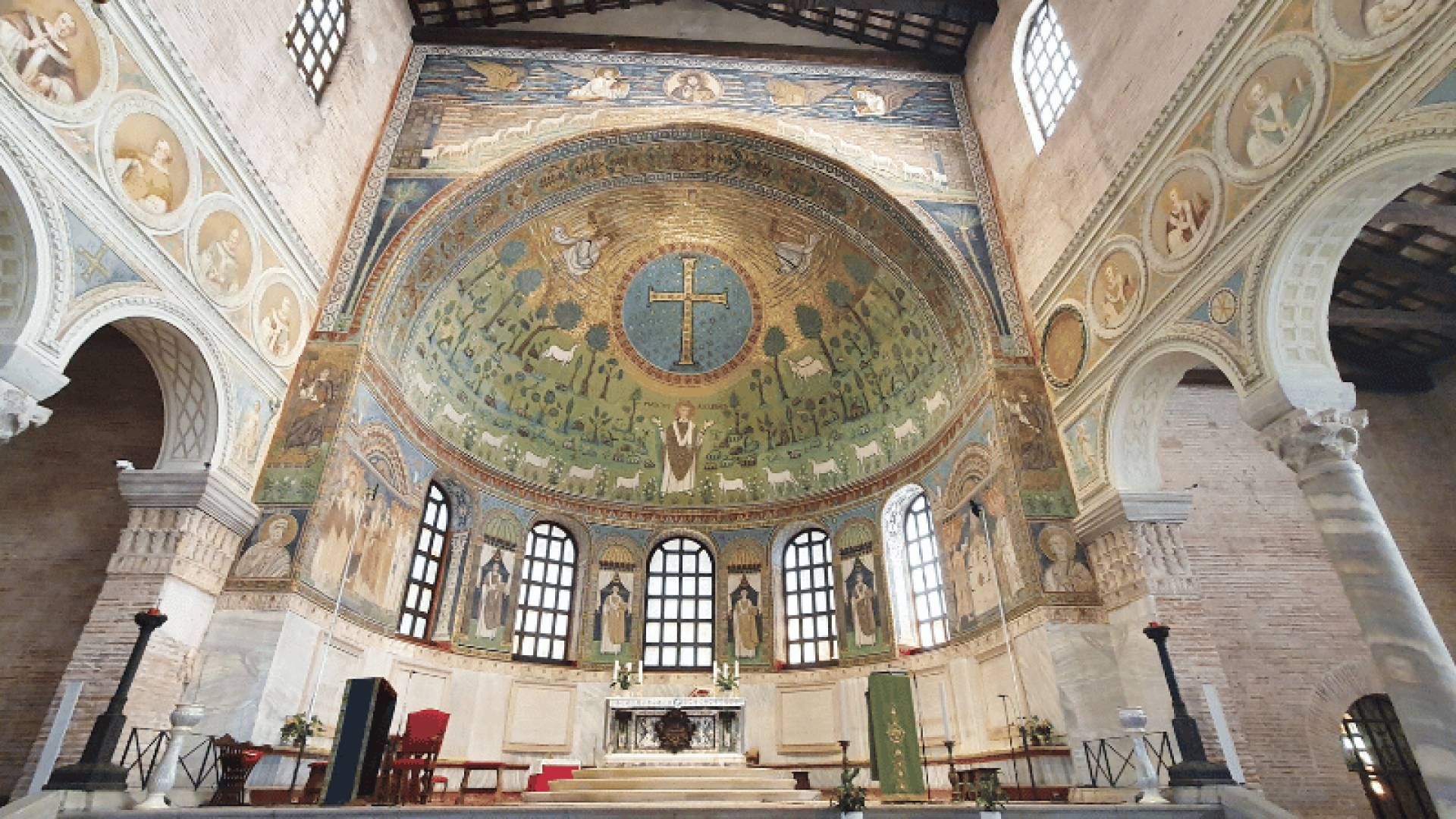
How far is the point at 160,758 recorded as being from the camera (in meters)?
9.80

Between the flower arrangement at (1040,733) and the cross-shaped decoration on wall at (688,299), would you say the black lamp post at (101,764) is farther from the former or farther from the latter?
the cross-shaped decoration on wall at (688,299)

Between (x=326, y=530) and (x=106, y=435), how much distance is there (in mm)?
4348

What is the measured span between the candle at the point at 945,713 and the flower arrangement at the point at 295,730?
11113 mm

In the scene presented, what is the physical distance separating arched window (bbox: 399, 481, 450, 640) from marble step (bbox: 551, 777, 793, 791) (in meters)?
6.40

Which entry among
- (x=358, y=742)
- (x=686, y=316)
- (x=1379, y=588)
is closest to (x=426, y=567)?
(x=358, y=742)

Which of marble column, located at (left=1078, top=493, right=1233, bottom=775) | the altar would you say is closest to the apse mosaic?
marble column, located at (left=1078, top=493, right=1233, bottom=775)

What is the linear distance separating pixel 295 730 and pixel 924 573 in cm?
1283

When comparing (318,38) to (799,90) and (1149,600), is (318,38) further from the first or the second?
(1149,600)

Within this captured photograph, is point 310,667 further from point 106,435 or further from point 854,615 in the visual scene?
point 854,615

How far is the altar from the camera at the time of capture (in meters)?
13.9

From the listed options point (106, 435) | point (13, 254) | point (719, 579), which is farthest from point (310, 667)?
point (719, 579)

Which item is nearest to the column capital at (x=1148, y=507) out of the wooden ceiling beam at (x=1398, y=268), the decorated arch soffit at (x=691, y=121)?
the decorated arch soffit at (x=691, y=121)

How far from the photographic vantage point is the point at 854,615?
58.4 feet

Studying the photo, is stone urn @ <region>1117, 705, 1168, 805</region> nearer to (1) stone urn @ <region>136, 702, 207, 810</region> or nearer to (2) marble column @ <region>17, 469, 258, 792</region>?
(1) stone urn @ <region>136, 702, 207, 810</region>
